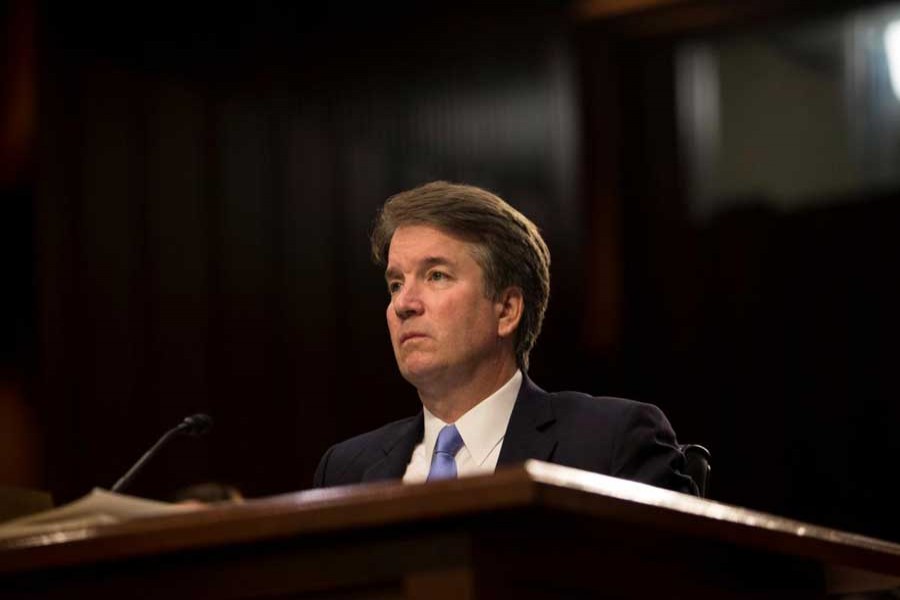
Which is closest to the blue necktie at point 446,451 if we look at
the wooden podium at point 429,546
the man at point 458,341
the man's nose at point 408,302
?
the man at point 458,341

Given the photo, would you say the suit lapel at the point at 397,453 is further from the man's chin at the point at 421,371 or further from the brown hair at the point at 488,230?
the brown hair at the point at 488,230

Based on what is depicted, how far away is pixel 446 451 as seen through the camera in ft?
8.52

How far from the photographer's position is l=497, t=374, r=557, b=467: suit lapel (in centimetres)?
247

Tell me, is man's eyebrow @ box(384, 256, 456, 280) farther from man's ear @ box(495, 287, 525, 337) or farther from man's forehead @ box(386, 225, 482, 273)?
man's ear @ box(495, 287, 525, 337)

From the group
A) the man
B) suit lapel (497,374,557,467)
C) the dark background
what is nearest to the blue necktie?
the man

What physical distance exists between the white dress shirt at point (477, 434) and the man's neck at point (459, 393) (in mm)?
14

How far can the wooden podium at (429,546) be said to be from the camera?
139cm

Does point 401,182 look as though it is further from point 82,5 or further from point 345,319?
point 82,5

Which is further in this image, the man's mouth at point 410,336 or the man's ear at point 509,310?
the man's ear at point 509,310

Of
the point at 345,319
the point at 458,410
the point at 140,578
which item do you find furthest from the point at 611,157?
the point at 140,578

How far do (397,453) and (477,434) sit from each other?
156mm

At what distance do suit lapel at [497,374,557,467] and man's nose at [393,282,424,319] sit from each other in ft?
0.85

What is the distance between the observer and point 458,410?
8.94ft

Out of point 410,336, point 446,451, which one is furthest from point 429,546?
point 410,336
